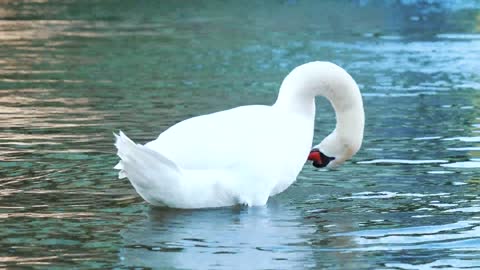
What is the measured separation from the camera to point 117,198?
31.2 feet

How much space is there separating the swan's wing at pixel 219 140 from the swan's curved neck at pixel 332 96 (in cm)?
28

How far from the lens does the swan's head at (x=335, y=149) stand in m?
9.21

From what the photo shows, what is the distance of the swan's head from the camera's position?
30.2 feet

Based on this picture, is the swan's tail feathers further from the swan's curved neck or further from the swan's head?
the swan's curved neck

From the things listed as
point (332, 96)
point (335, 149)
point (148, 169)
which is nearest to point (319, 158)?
point (335, 149)

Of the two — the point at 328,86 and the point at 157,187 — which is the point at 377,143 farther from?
the point at 157,187

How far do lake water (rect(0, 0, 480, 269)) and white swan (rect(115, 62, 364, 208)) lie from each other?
0.16 metres

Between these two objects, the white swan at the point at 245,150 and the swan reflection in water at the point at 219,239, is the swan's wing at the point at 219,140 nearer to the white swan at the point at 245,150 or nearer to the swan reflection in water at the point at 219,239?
the white swan at the point at 245,150

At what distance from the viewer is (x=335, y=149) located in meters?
9.24

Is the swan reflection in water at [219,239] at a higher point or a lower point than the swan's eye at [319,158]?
lower

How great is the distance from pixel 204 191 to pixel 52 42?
14.4 meters

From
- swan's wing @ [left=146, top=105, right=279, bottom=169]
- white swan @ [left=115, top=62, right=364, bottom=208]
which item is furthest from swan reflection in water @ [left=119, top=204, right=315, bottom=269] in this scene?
swan's wing @ [left=146, top=105, right=279, bottom=169]

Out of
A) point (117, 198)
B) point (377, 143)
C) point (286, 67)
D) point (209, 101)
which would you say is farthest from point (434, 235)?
point (286, 67)

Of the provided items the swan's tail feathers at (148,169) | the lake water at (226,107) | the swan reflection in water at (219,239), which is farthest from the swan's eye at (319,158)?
the swan's tail feathers at (148,169)
